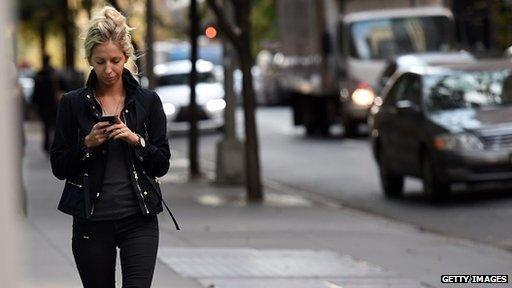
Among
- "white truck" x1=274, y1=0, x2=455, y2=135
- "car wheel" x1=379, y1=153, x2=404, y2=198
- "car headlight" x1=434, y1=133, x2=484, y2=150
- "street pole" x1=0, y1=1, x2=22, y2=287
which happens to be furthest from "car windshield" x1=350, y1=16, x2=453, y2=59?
"street pole" x1=0, y1=1, x2=22, y2=287

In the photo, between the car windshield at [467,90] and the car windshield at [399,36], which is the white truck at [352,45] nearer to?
the car windshield at [399,36]

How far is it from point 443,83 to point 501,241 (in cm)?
440

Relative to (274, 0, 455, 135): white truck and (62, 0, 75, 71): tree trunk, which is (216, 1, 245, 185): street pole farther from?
(62, 0, 75, 71): tree trunk

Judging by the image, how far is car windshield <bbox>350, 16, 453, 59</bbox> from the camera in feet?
92.3

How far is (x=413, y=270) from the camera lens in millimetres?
10453

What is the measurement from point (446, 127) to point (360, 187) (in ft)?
10.8

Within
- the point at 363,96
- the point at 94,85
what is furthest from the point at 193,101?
the point at 94,85

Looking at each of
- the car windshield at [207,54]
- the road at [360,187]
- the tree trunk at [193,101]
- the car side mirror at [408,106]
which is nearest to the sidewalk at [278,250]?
the road at [360,187]

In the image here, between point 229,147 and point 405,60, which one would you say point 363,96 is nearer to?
point 405,60

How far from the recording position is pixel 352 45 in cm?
2933

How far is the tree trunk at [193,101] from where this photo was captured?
20625 mm

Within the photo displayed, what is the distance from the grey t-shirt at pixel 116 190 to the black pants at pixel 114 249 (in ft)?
0.12

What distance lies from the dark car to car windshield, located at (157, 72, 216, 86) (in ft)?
53.8

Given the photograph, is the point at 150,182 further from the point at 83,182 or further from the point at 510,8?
the point at 510,8
